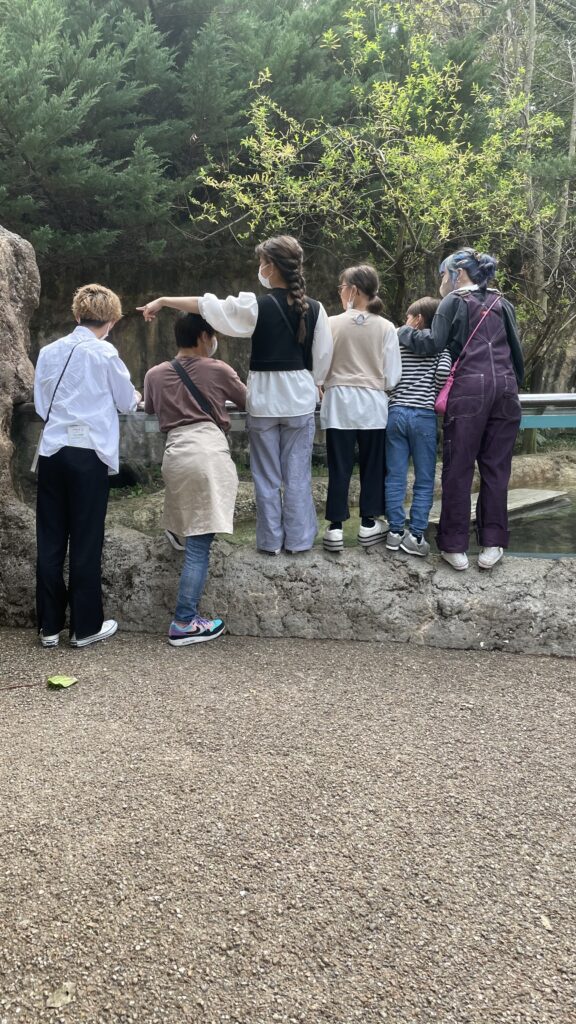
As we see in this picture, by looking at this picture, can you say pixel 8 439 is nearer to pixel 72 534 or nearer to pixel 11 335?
pixel 11 335

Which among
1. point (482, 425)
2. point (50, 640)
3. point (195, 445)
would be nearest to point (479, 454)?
point (482, 425)

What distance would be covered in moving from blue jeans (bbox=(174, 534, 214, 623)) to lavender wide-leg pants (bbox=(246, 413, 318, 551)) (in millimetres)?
351

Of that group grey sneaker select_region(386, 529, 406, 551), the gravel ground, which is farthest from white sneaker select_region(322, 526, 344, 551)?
the gravel ground

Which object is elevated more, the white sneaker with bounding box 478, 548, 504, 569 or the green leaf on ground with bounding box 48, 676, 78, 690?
the white sneaker with bounding box 478, 548, 504, 569

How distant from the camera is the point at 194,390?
358 centimetres

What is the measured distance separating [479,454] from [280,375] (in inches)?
43.1

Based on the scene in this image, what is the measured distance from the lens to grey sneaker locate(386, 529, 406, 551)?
3.81m

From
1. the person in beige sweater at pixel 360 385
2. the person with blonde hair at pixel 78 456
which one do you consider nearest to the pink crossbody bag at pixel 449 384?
the person in beige sweater at pixel 360 385

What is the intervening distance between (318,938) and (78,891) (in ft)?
Result: 2.20

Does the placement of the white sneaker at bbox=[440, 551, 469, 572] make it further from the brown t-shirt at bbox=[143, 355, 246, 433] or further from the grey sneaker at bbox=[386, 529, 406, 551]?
the brown t-shirt at bbox=[143, 355, 246, 433]

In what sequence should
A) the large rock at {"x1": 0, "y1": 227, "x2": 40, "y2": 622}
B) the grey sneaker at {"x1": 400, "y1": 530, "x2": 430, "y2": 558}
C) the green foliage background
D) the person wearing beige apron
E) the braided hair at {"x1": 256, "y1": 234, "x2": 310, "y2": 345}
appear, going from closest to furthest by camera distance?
the braided hair at {"x1": 256, "y1": 234, "x2": 310, "y2": 345} < the person wearing beige apron < the grey sneaker at {"x1": 400, "y1": 530, "x2": 430, "y2": 558} < the large rock at {"x1": 0, "y1": 227, "x2": 40, "y2": 622} < the green foliage background

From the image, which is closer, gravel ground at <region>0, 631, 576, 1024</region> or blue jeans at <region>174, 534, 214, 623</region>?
gravel ground at <region>0, 631, 576, 1024</region>

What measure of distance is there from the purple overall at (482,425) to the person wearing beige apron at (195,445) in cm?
110

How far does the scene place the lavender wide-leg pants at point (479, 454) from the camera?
3547mm
